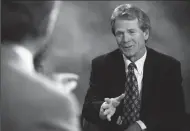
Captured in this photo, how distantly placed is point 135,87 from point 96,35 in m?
0.40

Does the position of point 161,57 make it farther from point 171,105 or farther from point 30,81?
point 30,81

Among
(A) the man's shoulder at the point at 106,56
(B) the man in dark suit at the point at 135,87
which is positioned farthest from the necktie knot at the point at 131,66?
(A) the man's shoulder at the point at 106,56

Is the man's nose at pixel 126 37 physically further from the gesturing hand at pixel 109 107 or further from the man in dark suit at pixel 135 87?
the gesturing hand at pixel 109 107

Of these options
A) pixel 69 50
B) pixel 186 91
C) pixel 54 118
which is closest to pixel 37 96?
pixel 54 118

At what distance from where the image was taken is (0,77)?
2.14 meters

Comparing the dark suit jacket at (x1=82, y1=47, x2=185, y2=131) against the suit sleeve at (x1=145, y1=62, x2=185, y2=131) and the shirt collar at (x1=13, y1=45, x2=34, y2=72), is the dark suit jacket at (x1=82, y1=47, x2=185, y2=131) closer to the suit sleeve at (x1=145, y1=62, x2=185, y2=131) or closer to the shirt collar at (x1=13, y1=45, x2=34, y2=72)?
the suit sleeve at (x1=145, y1=62, x2=185, y2=131)

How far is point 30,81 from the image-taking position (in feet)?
6.96

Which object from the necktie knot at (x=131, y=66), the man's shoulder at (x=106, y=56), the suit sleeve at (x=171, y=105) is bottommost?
the suit sleeve at (x=171, y=105)

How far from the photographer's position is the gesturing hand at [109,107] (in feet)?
6.61

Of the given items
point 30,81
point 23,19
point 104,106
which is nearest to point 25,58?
point 30,81

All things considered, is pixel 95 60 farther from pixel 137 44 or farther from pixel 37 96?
pixel 37 96

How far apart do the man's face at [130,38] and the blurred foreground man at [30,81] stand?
0.35m

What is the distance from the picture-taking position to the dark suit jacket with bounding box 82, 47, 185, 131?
80.1 inches

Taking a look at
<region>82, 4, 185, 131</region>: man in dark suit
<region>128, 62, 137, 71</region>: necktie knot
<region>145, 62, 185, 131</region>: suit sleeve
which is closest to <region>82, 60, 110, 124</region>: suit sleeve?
<region>82, 4, 185, 131</region>: man in dark suit
